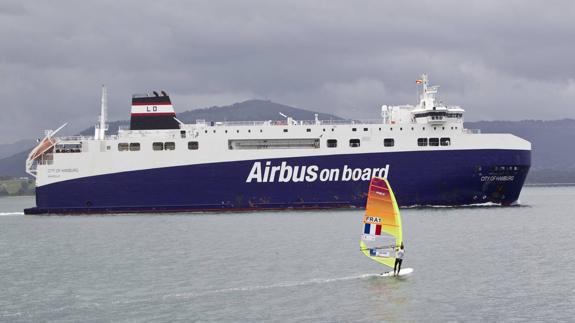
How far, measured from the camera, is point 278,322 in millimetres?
21312

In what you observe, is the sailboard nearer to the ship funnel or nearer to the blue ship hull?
the blue ship hull

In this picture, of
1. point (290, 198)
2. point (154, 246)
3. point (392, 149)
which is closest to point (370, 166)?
point (392, 149)

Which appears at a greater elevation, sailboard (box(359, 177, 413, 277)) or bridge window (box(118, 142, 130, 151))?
bridge window (box(118, 142, 130, 151))

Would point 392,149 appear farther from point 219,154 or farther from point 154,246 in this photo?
point 154,246

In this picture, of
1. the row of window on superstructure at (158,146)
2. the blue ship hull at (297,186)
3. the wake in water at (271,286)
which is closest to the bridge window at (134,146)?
the row of window on superstructure at (158,146)

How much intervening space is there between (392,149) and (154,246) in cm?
2096

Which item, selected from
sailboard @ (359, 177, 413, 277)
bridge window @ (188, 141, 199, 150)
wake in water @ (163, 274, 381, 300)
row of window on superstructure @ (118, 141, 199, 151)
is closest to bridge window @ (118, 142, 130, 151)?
row of window on superstructure @ (118, 141, 199, 151)

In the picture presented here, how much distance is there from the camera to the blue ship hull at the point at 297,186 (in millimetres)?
53531

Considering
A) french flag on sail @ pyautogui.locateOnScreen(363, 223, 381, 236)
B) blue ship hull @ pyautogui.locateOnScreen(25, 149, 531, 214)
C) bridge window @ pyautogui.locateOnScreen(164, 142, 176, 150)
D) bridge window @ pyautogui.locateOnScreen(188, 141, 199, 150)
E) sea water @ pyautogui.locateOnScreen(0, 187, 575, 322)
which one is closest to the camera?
sea water @ pyautogui.locateOnScreen(0, 187, 575, 322)

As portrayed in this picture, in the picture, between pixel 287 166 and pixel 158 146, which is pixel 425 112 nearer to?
pixel 287 166

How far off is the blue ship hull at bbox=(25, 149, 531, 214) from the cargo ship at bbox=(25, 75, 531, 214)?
0.21ft

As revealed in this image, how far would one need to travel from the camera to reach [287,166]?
2137 inches

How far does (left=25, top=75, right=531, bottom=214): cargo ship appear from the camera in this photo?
5359 centimetres

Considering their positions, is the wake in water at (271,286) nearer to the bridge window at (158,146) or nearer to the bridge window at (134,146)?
the bridge window at (158,146)
